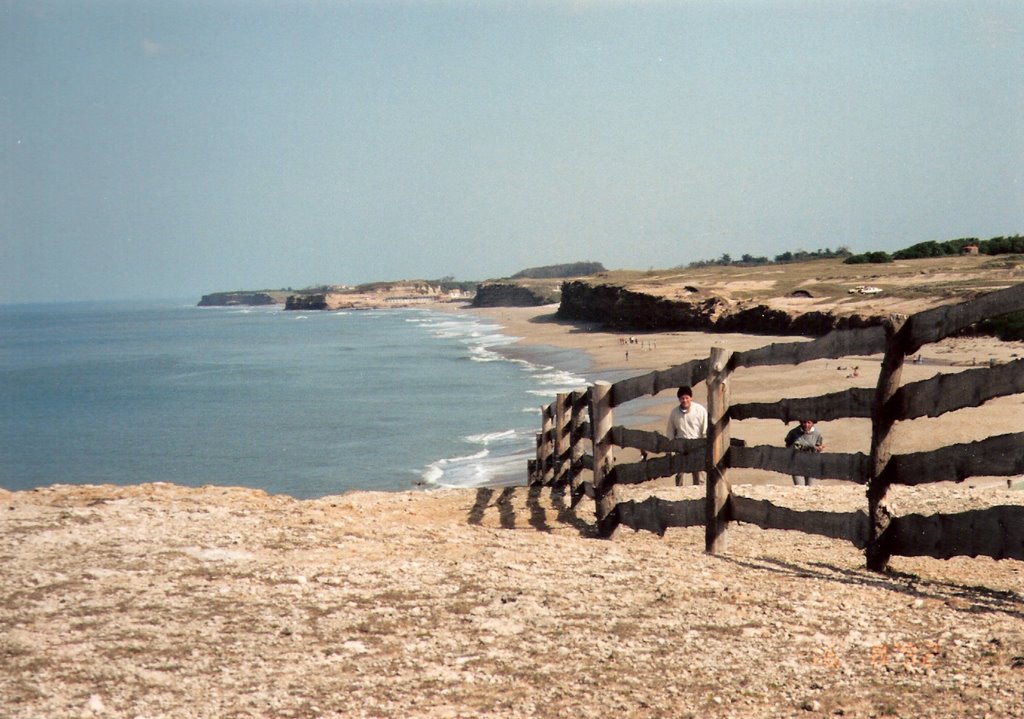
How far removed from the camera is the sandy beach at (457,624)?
14.4ft

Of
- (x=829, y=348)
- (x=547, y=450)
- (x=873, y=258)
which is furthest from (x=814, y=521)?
(x=873, y=258)

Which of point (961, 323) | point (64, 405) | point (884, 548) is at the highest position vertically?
point (961, 323)

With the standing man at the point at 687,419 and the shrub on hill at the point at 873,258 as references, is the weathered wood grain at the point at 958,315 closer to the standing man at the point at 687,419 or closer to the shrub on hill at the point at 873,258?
the standing man at the point at 687,419

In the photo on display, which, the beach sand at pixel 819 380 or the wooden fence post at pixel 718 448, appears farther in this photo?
the beach sand at pixel 819 380

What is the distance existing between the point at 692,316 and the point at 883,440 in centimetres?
6201

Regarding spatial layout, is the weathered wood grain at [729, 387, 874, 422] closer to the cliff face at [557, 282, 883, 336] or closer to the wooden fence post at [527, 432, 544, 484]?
the wooden fence post at [527, 432, 544, 484]

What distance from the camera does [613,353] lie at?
54594 mm

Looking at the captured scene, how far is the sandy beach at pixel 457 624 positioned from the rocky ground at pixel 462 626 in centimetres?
2

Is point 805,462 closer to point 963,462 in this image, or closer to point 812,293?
point 963,462

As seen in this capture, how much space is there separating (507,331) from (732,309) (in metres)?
32.1

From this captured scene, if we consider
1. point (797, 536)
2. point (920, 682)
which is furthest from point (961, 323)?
point (797, 536)

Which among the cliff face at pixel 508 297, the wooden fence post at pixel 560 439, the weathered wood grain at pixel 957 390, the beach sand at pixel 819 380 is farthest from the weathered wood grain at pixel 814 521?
the cliff face at pixel 508 297

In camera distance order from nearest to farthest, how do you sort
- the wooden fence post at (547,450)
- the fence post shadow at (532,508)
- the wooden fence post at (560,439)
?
the fence post shadow at (532,508)
the wooden fence post at (560,439)
the wooden fence post at (547,450)

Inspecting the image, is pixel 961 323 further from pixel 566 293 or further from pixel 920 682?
pixel 566 293
